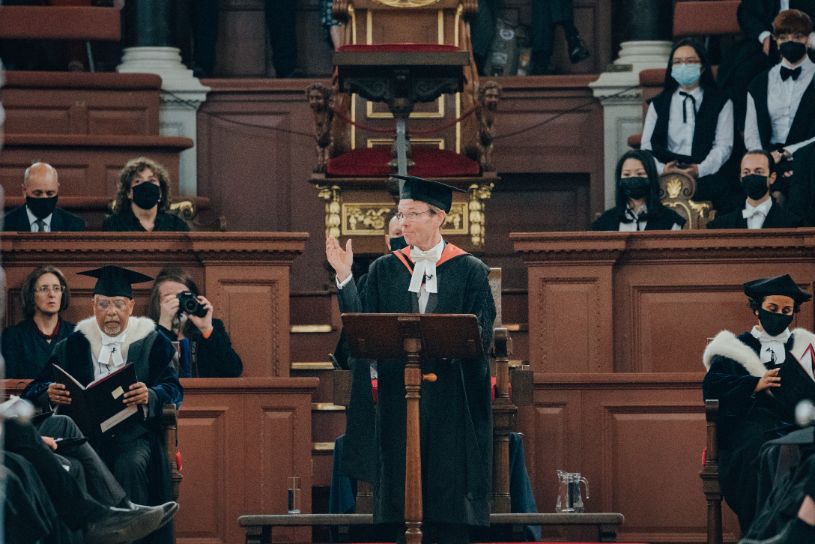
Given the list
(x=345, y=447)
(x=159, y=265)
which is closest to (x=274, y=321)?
(x=159, y=265)

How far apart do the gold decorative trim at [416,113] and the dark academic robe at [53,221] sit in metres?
2.33

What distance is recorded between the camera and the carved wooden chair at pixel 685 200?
1033 centimetres

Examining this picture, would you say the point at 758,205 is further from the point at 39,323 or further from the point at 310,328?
the point at 39,323

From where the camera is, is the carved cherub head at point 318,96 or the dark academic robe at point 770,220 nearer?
the dark academic robe at point 770,220

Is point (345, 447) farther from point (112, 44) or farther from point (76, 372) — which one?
point (112, 44)

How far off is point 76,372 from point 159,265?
54.5 inches

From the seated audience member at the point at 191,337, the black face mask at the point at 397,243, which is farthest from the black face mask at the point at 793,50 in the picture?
the seated audience member at the point at 191,337

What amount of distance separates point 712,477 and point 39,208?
401 cm

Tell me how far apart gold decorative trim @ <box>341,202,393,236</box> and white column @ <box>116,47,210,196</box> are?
75.4 inches

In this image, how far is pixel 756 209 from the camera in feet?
32.4

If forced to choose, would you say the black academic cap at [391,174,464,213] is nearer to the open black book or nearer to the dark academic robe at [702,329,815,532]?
the open black book

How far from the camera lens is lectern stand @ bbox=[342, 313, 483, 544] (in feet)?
21.7

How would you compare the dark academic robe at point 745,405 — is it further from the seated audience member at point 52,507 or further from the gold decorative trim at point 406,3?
the gold decorative trim at point 406,3

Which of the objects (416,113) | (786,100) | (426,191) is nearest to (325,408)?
(426,191)
